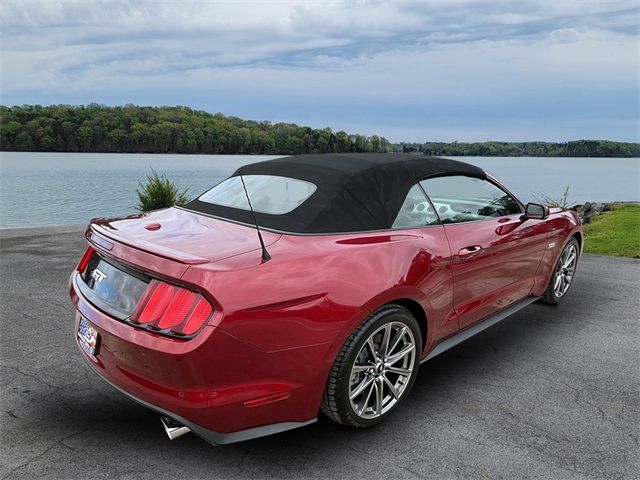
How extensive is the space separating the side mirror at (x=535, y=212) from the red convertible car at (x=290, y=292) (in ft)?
1.81

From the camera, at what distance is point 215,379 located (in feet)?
7.30

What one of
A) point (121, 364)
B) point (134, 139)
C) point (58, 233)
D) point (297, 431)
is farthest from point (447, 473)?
point (134, 139)

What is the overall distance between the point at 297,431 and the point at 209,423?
0.74 meters

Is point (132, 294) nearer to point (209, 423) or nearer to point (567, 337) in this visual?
point (209, 423)

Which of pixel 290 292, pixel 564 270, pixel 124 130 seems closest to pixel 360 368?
pixel 290 292

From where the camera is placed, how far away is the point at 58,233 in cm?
945

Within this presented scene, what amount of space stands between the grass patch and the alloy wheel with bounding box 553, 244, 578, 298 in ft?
10.9

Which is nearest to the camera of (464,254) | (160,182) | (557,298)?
(464,254)

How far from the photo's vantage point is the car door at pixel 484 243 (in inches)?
134

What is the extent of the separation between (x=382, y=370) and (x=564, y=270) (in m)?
3.29

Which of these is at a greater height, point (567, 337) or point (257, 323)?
point (257, 323)

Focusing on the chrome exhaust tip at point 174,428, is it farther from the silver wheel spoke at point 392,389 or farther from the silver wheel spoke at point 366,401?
the silver wheel spoke at point 392,389

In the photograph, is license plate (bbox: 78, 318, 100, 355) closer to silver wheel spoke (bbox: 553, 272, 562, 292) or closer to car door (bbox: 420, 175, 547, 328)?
car door (bbox: 420, 175, 547, 328)

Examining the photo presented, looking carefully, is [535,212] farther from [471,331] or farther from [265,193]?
[265,193]
